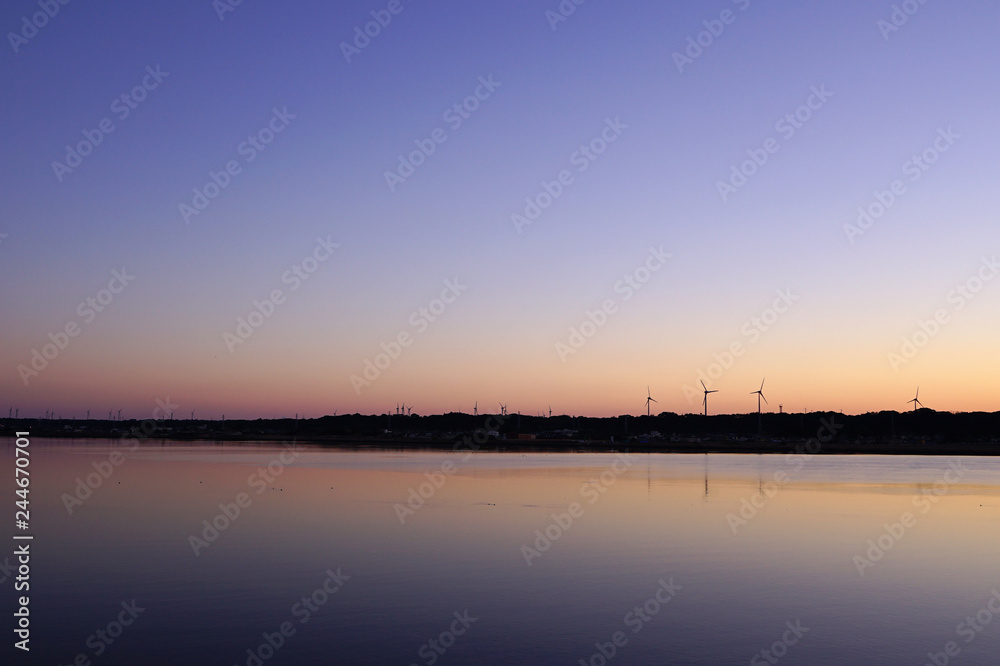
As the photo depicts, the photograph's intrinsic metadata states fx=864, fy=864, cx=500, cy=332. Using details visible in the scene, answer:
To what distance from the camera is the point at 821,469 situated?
2753 inches

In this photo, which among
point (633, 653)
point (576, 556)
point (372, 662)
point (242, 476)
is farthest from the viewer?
point (242, 476)

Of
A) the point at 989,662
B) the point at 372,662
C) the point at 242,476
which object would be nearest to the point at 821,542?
the point at 989,662

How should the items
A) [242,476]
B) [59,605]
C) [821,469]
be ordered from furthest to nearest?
[821,469], [242,476], [59,605]

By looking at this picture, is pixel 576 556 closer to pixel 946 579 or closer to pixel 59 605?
pixel 946 579

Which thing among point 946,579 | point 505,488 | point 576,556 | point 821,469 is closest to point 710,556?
point 576,556

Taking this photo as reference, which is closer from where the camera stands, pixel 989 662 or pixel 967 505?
pixel 989 662

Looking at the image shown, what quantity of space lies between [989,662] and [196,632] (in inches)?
525

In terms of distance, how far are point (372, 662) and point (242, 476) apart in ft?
126

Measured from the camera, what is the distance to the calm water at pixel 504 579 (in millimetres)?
14609

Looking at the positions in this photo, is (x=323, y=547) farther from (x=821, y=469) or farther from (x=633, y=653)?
(x=821, y=469)

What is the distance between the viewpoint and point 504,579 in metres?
20.4

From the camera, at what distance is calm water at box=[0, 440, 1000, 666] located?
14.6 m

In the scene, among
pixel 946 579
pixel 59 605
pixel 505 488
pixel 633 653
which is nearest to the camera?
pixel 633 653

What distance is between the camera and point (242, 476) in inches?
1954
